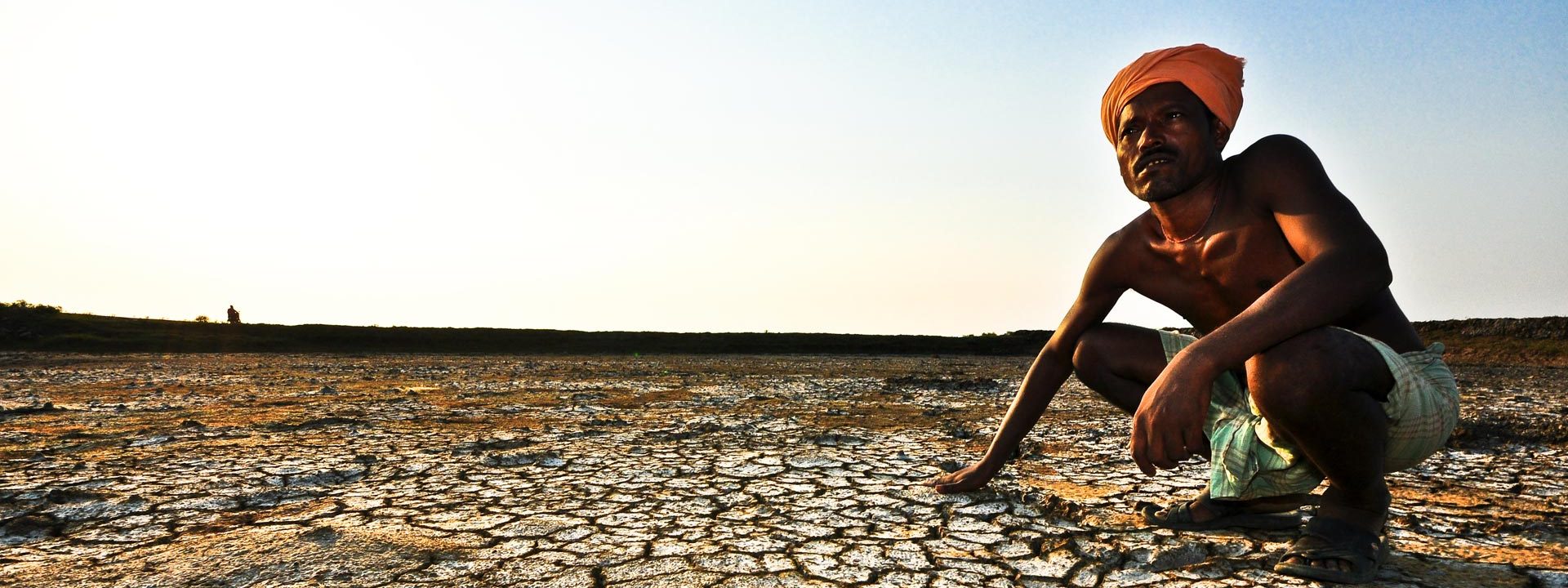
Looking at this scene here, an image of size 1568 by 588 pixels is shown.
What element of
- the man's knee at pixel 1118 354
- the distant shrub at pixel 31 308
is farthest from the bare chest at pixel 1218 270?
the distant shrub at pixel 31 308

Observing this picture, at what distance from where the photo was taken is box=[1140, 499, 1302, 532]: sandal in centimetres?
200

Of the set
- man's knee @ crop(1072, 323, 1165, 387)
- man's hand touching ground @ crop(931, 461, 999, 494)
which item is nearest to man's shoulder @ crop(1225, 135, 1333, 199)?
man's knee @ crop(1072, 323, 1165, 387)

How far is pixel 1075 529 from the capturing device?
2.07m

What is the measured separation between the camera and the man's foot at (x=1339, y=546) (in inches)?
62.6

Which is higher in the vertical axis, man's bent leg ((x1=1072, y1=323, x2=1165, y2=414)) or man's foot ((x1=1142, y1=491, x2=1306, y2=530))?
man's bent leg ((x1=1072, y1=323, x2=1165, y2=414))

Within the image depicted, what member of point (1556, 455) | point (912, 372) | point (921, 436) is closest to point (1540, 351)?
point (912, 372)

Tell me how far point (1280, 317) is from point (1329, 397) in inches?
6.7

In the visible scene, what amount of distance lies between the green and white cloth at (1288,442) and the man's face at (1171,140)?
433mm

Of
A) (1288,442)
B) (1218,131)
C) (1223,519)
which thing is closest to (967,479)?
(1223,519)

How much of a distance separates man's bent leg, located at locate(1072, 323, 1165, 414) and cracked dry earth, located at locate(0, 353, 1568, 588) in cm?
34

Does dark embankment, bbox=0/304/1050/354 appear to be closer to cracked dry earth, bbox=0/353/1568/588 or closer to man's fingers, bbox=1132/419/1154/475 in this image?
cracked dry earth, bbox=0/353/1568/588

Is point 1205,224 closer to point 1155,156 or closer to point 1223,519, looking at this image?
point 1155,156

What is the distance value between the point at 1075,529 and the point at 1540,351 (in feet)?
48.9

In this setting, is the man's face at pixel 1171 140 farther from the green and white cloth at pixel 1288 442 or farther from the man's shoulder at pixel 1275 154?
the green and white cloth at pixel 1288 442
